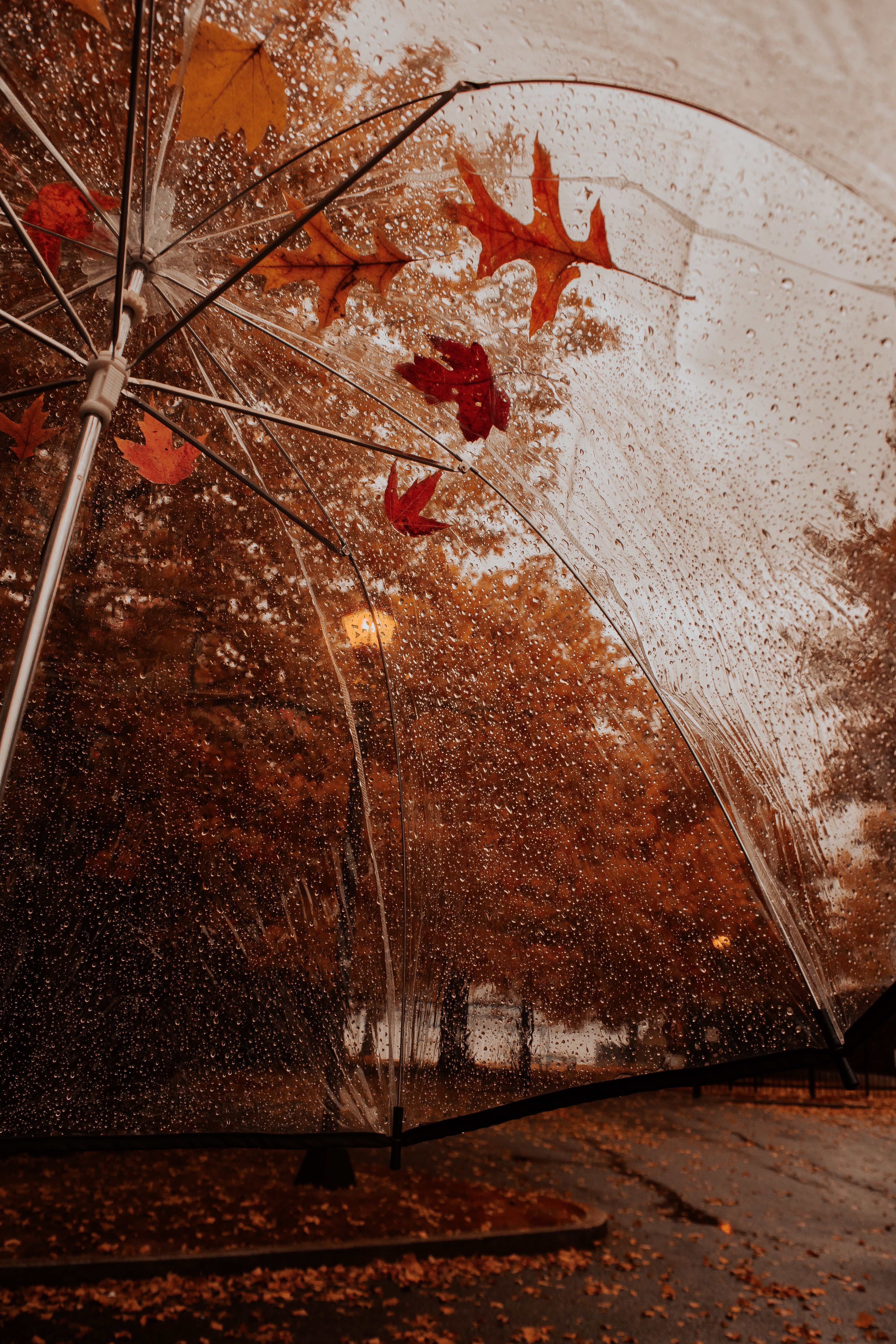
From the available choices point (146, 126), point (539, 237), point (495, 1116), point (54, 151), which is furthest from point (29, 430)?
point (495, 1116)

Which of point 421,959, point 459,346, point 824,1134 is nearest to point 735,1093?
point 824,1134

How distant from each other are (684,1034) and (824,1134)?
484 inches

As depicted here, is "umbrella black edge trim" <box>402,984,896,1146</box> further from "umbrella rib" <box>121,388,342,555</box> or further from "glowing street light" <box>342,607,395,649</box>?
"umbrella rib" <box>121,388,342,555</box>

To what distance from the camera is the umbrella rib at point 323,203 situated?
127cm

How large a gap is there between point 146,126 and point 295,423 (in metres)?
0.64

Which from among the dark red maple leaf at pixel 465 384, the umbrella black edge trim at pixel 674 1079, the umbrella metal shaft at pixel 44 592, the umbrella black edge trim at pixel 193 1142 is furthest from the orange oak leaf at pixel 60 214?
the umbrella black edge trim at pixel 674 1079

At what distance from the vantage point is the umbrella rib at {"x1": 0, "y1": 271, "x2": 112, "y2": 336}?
177 centimetres

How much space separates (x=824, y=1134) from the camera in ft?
36.1

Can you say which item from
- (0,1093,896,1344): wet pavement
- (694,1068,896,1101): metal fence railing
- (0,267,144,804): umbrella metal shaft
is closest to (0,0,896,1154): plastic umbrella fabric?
(0,267,144,804): umbrella metal shaft

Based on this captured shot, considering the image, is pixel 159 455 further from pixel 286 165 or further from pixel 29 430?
pixel 286 165

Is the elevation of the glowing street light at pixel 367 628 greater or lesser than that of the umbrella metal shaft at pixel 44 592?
greater

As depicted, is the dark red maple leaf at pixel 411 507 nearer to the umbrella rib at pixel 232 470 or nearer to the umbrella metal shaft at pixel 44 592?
the umbrella rib at pixel 232 470

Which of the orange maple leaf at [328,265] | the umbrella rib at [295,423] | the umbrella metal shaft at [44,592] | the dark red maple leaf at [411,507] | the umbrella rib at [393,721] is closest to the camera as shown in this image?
the umbrella metal shaft at [44,592]

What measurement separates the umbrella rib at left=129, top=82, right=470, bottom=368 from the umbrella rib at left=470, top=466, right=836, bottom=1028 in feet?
1.89
